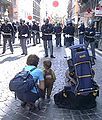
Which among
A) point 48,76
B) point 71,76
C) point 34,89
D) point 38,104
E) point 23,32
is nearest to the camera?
point 34,89

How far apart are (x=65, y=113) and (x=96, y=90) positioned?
850mm

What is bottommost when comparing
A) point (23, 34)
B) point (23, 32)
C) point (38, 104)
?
point (38, 104)

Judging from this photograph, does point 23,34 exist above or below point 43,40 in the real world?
above

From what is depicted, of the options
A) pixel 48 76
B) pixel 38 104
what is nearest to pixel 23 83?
pixel 38 104

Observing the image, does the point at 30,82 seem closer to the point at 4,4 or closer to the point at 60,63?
the point at 60,63

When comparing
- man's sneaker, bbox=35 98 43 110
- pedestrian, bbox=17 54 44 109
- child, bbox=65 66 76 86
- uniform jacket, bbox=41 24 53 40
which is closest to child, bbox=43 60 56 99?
child, bbox=65 66 76 86

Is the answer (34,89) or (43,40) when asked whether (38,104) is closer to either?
(34,89)

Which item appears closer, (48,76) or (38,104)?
(38,104)

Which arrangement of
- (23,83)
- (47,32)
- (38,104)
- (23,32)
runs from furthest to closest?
(23,32) → (47,32) → (38,104) → (23,83)

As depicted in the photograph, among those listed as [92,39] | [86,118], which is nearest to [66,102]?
[86,118]

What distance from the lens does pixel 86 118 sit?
7328 mm

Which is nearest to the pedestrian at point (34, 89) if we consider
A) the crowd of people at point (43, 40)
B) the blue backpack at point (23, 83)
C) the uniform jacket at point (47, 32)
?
the crowd of people at point (43, 40)

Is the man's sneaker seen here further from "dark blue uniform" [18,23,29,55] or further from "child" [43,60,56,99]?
"dark blue uniform" [18,23,29,55]

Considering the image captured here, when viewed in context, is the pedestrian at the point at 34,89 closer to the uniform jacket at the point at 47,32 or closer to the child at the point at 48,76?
the child at the point at 48,76
